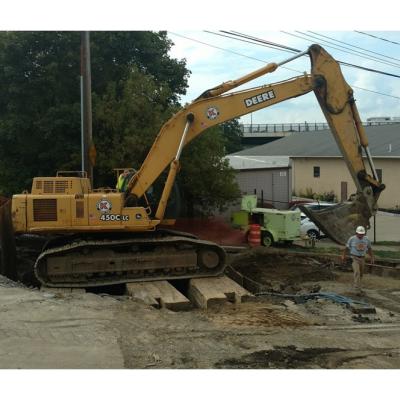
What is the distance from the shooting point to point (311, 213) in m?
12.0

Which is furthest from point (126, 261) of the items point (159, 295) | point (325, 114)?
point (325, 114)

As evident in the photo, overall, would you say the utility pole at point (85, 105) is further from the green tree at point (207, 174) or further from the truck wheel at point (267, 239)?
the truck wheel at point (267, 239)

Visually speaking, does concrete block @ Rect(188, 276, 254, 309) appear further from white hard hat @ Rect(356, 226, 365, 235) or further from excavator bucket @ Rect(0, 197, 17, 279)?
excavator bucket @ Rect(0, 197, 17, 279)

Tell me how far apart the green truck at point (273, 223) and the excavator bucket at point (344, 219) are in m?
8.14

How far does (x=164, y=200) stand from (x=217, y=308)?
2.92 meters

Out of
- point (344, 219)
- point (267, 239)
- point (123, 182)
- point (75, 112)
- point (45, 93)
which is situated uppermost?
point (45, 93)

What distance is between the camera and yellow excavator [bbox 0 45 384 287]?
11969mm

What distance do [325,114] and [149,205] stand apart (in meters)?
4.61

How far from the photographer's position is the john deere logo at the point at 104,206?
1196 centimetres

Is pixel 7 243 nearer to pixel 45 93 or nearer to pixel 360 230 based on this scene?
pixel 45 93

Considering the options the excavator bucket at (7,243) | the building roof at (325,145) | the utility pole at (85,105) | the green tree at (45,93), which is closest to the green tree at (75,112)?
the green tree at (45,93)

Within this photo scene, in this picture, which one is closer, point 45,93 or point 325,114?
point 325,114

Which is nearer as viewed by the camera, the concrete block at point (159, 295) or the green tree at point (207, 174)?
the concrete block at point (159, 295)

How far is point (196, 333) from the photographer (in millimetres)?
8109
